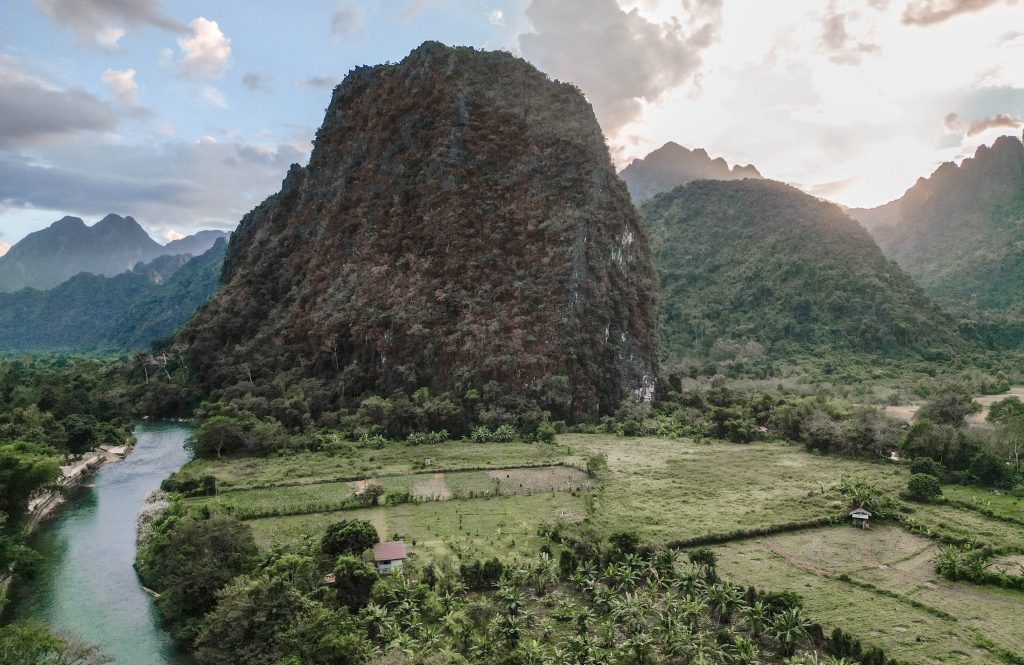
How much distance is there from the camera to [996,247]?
116 metres

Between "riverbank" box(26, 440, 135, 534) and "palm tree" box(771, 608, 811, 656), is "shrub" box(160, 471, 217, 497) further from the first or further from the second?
"palm tree" box(771, 608, 811, 656)

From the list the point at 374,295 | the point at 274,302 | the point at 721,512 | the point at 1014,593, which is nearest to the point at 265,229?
the point at 274,302

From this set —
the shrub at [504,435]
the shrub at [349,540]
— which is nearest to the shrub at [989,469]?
the shrub at [504,435]

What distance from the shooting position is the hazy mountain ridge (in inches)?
3472

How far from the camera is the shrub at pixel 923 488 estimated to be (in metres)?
35.8

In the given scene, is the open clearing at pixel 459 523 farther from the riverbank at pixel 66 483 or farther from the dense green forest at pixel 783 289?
the dense green forest at pixel 783 289

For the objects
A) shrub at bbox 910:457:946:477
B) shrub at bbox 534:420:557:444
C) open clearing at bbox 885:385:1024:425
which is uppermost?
open clearing at bbox 885:385:1024:425

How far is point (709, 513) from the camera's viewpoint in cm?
3469

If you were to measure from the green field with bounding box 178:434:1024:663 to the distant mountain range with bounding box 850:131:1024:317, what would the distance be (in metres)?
83.9

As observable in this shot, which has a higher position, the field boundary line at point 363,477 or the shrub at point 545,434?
the shrub at point 545,434

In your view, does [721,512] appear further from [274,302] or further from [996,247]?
[996,247]

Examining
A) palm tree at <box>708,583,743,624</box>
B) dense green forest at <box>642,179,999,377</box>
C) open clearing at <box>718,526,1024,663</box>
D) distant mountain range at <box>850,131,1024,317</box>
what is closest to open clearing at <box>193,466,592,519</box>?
open clearing at <box>718,526,1024,663</box>

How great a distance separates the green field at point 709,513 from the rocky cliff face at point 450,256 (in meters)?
15.3

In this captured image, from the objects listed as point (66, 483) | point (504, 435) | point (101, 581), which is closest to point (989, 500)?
point (504, 435)
